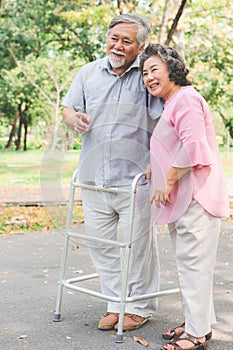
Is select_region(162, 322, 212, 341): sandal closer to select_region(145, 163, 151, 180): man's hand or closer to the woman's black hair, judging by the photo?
select_region(145, 163, 151, 180): man's hand

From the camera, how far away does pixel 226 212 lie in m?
3.48

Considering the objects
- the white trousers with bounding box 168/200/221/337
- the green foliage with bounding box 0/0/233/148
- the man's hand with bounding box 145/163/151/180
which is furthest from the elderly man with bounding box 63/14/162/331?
the green foliage with bounding box 0/0/233/148

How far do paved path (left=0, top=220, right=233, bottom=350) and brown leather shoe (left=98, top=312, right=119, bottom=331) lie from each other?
0.04m

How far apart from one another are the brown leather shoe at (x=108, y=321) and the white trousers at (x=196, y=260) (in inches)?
22.0

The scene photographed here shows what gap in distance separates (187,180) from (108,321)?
3.48 ft

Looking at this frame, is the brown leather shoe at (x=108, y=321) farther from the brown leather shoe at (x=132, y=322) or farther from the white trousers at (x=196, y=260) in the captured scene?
the white trousers at (x=196, y=260)

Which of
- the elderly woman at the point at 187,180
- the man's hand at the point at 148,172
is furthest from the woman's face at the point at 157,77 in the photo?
the man's hand at the point at 148,172

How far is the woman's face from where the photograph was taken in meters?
3.46

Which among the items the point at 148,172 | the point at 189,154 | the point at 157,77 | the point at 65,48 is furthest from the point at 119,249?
the point at 65,48

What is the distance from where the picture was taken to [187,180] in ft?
11.2

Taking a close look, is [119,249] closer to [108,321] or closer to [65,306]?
[108,321]

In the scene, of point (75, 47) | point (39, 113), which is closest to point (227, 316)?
point (75, 47)

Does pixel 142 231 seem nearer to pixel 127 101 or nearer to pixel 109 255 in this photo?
pixel 109 255

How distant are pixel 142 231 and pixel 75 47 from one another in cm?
2038
